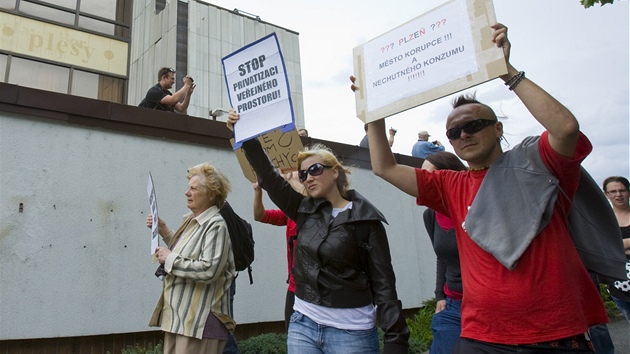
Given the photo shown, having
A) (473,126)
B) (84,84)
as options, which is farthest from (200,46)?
(473,126)

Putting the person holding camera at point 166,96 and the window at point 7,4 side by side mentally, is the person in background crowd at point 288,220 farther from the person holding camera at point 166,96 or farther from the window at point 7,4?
the window at point 7,4

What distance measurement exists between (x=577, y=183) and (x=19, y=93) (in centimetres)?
583

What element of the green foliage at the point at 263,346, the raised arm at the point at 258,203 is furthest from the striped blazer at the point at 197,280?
the green foliage at the point at 263,346

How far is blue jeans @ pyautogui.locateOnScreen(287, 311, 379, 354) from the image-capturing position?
2.77 metres

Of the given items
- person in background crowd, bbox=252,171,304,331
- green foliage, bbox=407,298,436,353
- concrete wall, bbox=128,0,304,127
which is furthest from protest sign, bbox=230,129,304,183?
concrete wall, bbox=128,0,304,127

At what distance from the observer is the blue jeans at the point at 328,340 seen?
2.77m

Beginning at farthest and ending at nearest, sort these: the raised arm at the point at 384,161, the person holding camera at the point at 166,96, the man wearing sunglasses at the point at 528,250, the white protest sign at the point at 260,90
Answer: the person holding camera at the point at 166,96
the white protest sign at the point at 260,90
the raised arm at the point at 384,161
the man wearing sunglasses at the point at 528,250

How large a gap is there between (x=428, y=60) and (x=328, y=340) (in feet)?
5.10

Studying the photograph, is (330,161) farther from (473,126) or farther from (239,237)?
(239,237)

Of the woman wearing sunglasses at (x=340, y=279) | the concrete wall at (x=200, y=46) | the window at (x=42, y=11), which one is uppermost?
the concrete wall at (x=200, y=46)

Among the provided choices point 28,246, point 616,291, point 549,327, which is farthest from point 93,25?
point 549,327

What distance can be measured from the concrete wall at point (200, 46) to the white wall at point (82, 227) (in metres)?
18.1

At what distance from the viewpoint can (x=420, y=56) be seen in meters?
2.50

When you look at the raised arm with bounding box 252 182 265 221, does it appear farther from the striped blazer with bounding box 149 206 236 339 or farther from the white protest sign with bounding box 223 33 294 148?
the white protest sign with bounding box 223 33 294 148
